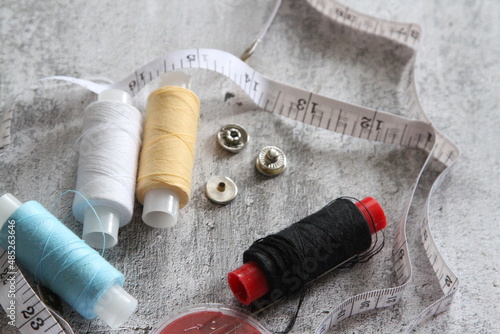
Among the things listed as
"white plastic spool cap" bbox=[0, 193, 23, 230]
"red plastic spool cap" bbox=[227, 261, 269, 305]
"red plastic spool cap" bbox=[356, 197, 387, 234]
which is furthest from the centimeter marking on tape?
"red plastic spool cap" bbox=[356, 197, 387, 234]

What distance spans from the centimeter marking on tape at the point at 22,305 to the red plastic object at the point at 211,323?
0.31 m

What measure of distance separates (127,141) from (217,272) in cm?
52

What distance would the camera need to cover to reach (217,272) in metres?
1.90

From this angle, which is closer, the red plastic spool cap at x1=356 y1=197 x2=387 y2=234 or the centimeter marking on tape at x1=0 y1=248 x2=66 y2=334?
the centimeter marking on tape at x1=0 y1=248 x2=66 y2=334

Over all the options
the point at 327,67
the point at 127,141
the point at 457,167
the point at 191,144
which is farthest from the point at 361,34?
→ the point at 127,141

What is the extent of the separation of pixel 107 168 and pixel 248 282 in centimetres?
57

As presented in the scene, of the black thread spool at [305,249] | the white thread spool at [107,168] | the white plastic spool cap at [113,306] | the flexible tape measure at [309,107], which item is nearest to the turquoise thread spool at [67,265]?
the white plastic spool cap at [113,306]

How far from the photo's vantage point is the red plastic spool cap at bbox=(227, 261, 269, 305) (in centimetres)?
176

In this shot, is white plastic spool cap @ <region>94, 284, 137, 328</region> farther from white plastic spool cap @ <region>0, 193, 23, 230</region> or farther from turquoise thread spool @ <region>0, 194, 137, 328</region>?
white plastic spool cap @ <region>0, 193, 23, 230</region>

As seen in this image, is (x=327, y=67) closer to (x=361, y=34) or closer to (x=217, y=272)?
(x=361, y=34)

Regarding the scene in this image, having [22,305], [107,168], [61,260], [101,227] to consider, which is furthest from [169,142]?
[22,305]

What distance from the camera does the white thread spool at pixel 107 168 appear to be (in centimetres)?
182

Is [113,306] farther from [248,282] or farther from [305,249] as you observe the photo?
[305,249]

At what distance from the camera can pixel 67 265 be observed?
1696 mm
